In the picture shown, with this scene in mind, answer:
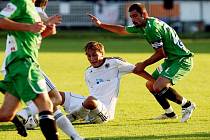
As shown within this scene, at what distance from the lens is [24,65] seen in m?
9.34

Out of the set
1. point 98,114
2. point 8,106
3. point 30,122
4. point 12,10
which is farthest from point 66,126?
point 98,114

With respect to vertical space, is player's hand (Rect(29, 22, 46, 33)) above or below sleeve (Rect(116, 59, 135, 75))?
above

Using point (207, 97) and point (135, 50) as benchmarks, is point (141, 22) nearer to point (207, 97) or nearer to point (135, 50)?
→ point (207, 97)

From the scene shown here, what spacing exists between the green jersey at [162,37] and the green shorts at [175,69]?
8 centimetres

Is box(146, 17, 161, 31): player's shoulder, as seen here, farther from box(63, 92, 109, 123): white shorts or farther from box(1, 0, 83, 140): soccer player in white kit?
box(1, 0, 83, 140): soccer player in white kit

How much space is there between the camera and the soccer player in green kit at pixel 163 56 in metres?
12.7

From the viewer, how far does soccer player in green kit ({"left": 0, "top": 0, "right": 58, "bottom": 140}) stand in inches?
364

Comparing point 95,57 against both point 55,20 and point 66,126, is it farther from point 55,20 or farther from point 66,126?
point 55,20

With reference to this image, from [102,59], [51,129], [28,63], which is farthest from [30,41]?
[102,59]

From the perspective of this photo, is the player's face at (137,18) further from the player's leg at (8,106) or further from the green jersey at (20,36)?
the player's leg at (8,106)

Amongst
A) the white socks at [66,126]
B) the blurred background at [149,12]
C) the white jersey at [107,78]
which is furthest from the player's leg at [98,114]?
the blurred background at [149,12]

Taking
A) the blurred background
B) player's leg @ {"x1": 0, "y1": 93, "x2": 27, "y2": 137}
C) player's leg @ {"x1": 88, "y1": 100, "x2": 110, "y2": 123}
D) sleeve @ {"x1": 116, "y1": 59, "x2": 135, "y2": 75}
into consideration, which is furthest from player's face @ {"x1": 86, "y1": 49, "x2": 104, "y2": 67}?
the blurred background

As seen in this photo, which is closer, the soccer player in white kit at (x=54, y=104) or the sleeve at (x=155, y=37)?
the soccer player in white kit at (x=54, y=104)

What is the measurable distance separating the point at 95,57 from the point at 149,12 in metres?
36.3
